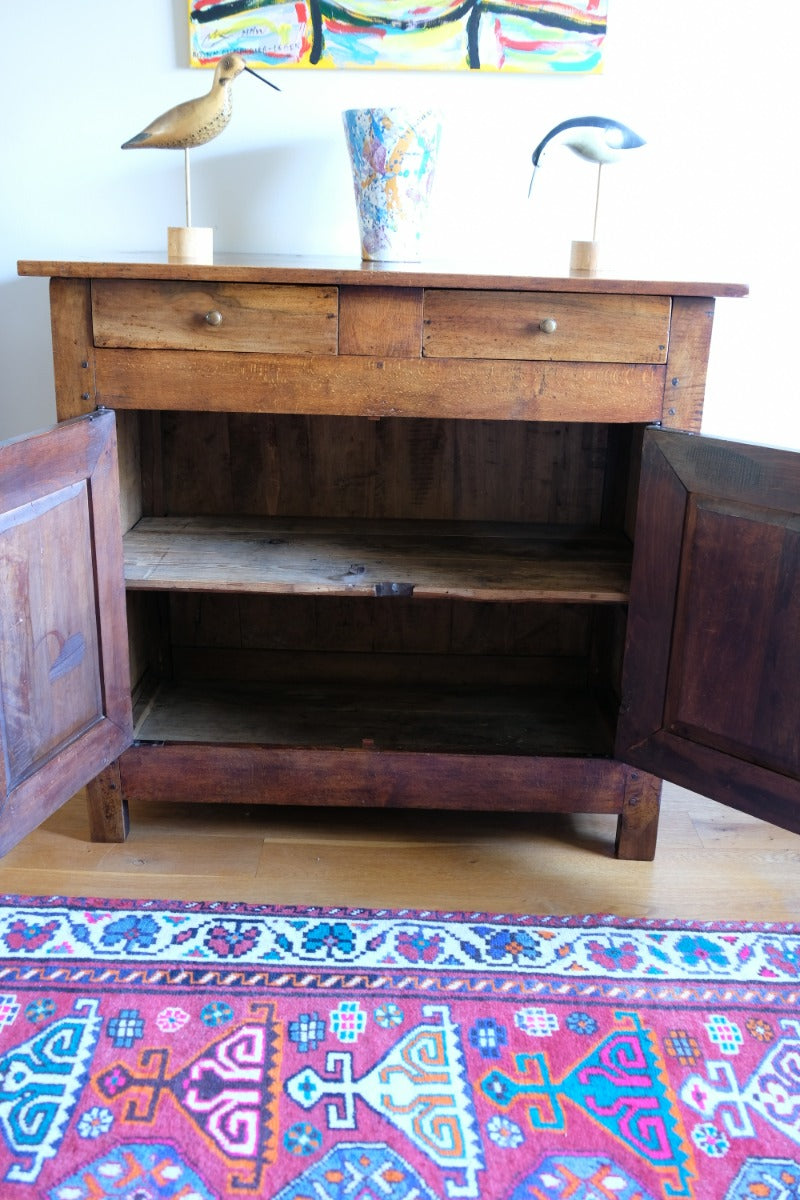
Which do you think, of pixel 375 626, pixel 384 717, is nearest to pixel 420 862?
pixel 384 717

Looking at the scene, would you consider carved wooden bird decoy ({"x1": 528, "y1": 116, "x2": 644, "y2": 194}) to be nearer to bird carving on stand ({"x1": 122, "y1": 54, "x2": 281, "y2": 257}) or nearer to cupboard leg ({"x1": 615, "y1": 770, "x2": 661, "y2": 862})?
bird carving on stand ({"x1": 122, "y1": 54, "x2": 281, "y2": 257})

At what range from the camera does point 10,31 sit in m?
2.00

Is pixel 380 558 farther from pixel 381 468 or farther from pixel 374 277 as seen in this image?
pixel 374 277

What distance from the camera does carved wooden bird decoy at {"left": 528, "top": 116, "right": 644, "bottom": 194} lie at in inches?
70.6

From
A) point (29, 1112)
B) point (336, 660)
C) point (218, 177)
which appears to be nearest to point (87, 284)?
point (218, 177)

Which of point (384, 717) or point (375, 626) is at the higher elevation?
point (375, 626)

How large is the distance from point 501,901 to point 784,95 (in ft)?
5.43

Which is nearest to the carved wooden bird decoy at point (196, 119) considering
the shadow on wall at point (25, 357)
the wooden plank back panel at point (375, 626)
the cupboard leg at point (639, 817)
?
the shadow on wall at point (25, 357)

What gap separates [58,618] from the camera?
5.00ft

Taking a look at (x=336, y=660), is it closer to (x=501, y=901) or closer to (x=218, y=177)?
(x=501, y=901)

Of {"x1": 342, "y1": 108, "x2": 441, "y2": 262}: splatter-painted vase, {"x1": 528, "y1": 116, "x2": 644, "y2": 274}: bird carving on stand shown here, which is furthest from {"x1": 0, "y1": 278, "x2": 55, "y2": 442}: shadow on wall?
{"x1": 528, "y1": 116, "x2": 644, "y2": 274}: bird carving on stand

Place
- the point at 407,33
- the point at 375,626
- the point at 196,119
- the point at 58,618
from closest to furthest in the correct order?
1. the point at 58,618
2. the point at 196,119
3. the point at 407,33
4. the point at 375,626

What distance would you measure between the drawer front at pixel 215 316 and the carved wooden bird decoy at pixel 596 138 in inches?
22.0

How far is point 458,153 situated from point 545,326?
643mm
